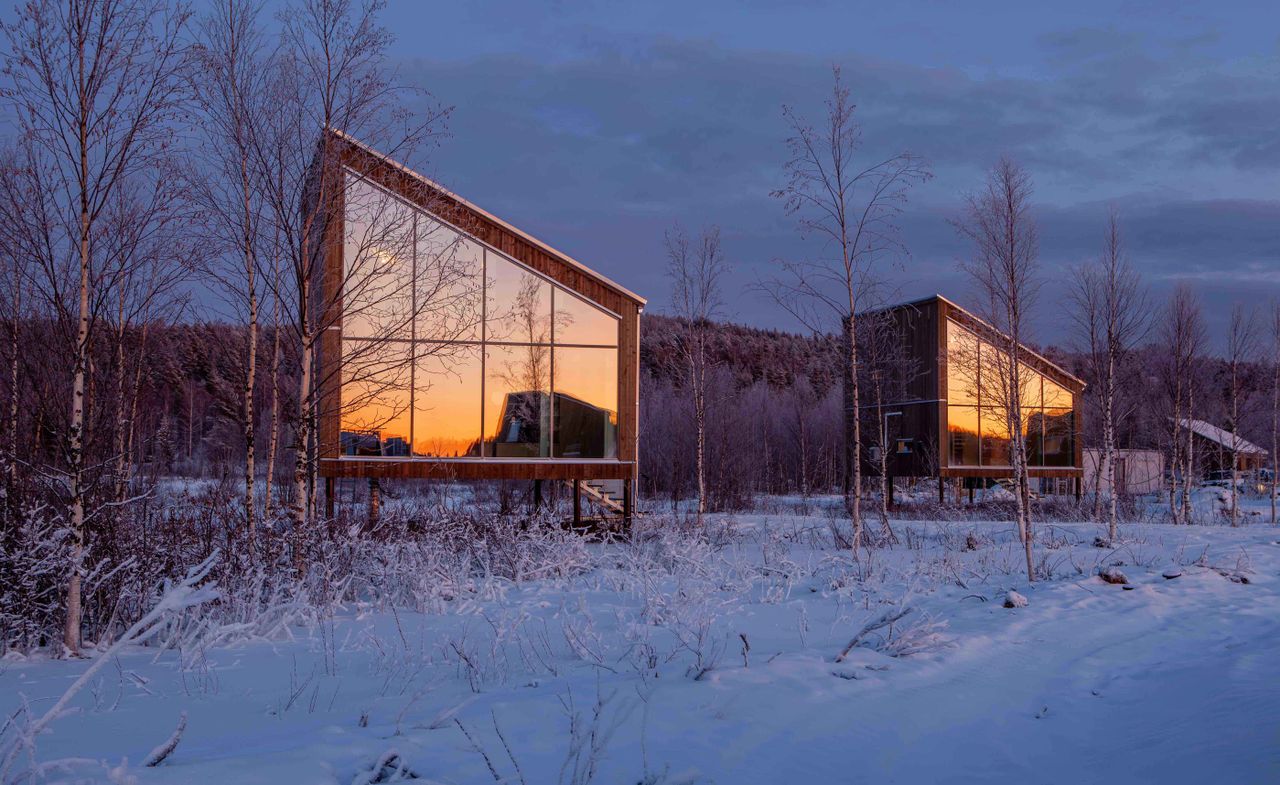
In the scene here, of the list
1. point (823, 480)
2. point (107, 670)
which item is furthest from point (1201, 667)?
point (823, 480)

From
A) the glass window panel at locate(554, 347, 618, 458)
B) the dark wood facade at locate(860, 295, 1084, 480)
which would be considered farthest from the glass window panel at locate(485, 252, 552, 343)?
the dark wood facade at locate(860, 295, 1084, 480)

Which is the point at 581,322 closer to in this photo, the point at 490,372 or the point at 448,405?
the point at 490,372

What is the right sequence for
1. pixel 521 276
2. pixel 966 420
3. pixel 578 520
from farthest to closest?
pixel 966 420 < pixel 578 520 < pixel 521 276

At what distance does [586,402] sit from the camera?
1800cm

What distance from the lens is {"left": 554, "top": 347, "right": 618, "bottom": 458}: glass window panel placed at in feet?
58.5

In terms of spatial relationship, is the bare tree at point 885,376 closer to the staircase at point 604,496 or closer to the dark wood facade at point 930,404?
the dark wood facade at point 930,404

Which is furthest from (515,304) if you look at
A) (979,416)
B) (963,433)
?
(979,416)

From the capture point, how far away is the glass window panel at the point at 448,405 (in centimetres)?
1709

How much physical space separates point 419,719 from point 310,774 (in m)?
1.15

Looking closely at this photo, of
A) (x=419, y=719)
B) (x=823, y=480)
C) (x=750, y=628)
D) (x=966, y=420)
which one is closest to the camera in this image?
(x=419, y=719)

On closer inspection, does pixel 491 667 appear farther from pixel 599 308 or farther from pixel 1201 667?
pixel 599 308

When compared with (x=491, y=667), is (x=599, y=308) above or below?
above

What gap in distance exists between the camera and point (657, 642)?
785 cm

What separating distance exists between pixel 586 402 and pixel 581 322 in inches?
62.9
